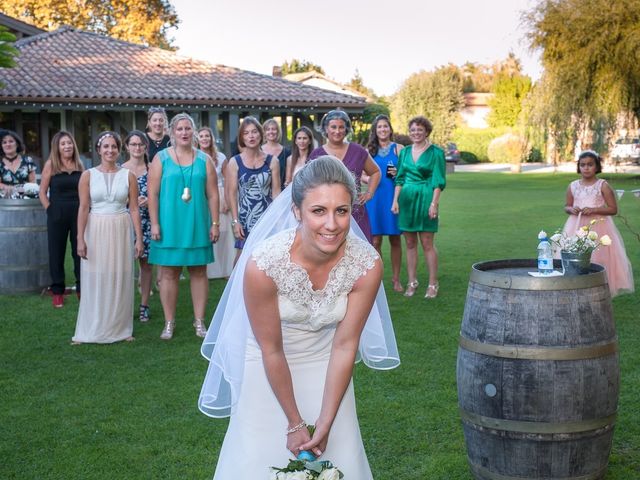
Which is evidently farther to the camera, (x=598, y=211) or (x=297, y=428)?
(x=598, y=211)

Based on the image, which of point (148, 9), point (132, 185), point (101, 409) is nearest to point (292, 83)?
point (148, 9)

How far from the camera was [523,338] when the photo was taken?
4383mm

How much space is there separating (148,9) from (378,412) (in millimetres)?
45841

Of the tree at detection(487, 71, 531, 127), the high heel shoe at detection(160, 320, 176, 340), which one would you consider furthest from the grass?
the tree at detection(487, 71, 531, 127)

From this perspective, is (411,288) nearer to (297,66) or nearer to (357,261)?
(357,261)

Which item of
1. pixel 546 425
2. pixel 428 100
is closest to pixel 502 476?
pixel 546 425

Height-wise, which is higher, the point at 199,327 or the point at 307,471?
the point at 307,471

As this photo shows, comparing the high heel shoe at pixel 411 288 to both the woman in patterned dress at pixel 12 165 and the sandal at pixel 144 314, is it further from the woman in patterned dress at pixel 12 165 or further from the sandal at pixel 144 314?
the woman in patterned dress at pixel 12 165

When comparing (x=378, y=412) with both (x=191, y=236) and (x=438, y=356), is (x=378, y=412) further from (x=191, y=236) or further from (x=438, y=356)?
(x=191, y=236)

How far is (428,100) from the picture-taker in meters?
65.5

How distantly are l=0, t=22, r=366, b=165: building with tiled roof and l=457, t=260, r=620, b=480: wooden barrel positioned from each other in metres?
24.8

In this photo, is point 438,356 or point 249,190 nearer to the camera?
point 438,356

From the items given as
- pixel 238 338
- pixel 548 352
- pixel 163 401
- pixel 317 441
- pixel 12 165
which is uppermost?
pixel 12 165

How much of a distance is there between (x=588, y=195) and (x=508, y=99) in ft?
213
